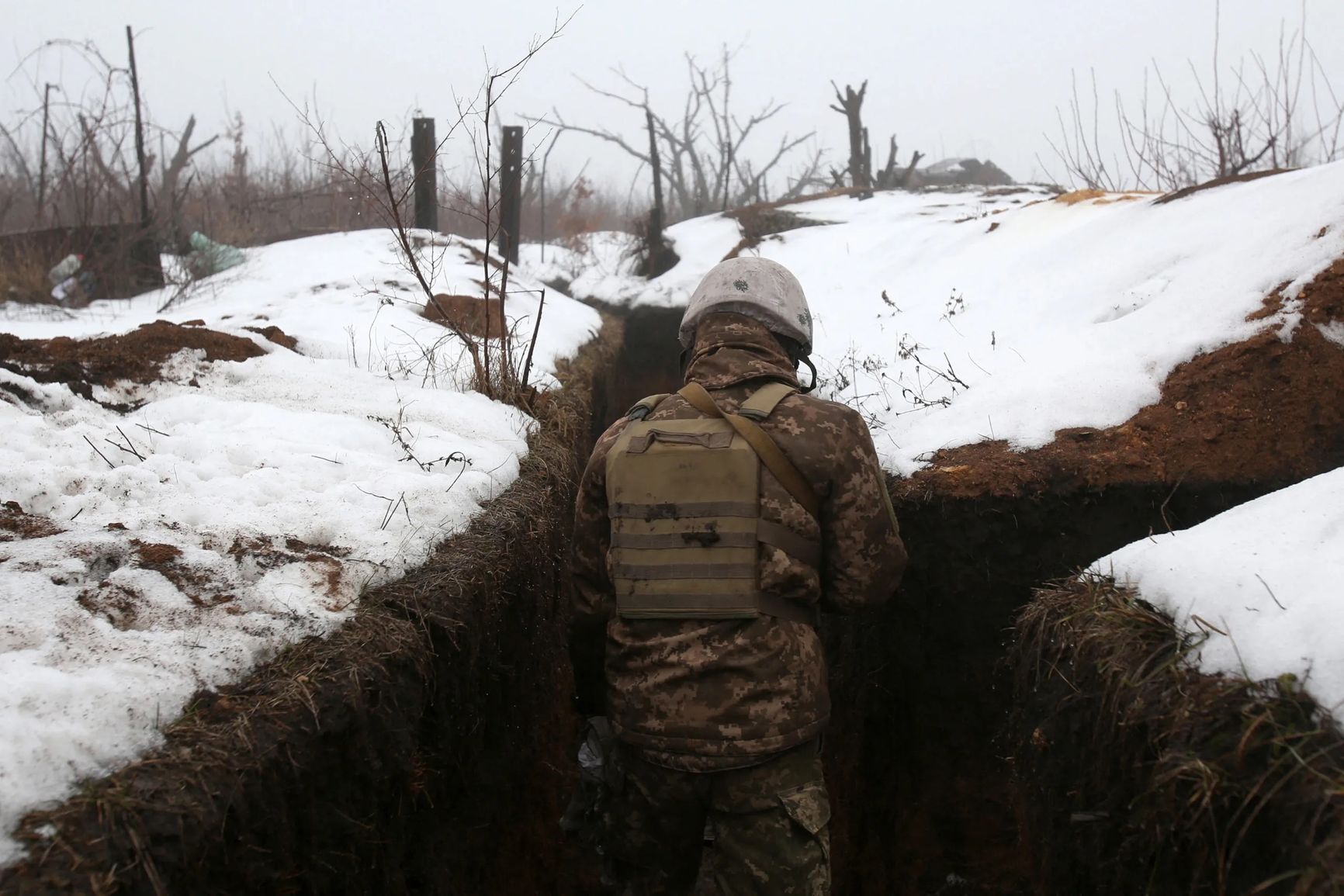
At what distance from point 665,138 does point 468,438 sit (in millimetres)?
23382

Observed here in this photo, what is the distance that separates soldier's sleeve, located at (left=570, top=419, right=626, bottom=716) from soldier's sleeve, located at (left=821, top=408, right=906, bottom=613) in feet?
2.06

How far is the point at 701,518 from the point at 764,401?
361 mm

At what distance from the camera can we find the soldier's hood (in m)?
2.51

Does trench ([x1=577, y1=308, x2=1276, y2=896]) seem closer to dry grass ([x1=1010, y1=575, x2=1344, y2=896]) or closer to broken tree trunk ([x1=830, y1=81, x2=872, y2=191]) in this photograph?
dry grass ([x1=1010, y1=575, x2=1344, y2=896])

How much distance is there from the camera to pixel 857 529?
237cm

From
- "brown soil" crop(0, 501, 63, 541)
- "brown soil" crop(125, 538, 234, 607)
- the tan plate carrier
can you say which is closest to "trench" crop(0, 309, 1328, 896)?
"brown soil" crop(125, 538, 234, 607)

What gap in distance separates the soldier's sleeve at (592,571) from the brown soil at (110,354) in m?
2.45

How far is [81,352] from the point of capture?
3938 mm

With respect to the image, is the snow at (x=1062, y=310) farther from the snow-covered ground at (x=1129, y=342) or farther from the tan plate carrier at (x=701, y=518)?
the tan plate carrier at (x=701, y=518)

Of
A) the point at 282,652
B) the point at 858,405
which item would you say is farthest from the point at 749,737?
the point at 858,405

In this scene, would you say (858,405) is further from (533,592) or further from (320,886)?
(320,886)

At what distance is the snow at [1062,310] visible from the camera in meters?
3.66

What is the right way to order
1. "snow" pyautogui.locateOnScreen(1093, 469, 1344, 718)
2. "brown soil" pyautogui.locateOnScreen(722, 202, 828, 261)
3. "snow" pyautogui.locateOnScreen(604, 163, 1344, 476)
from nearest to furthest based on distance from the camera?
1. "snow" pyautogui.locateOnScreen(1093, 469, 1344, 718)
2. "snow" pyautogui.locateOnScreen(604, 163, 1344, 476)
3. "brown soil" pyautogui.locateOnScreen(722, 202, 828, 261)

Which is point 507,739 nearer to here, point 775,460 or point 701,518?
point 701,518
